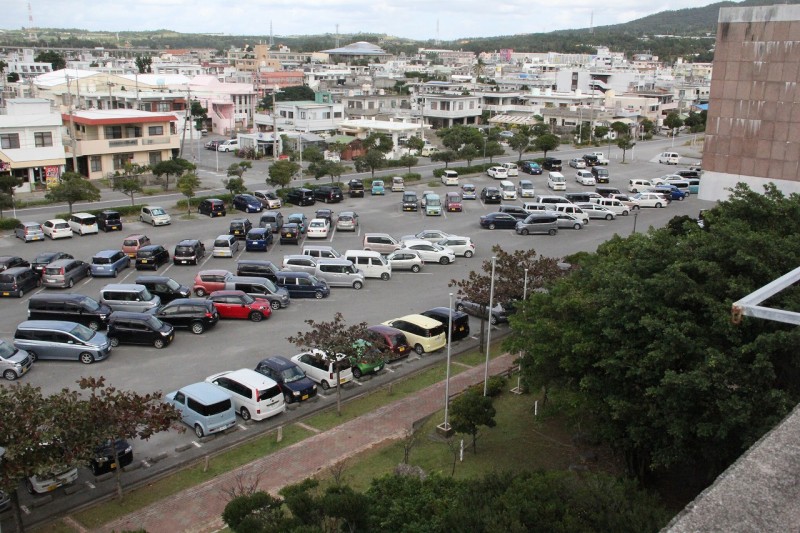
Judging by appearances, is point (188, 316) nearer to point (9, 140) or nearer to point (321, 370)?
point (321, 370)

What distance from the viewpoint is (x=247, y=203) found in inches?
1594

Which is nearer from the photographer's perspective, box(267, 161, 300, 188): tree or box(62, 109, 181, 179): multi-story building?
box(267, 161, 300, 188): tree

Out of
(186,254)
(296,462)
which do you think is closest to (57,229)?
(186,254)

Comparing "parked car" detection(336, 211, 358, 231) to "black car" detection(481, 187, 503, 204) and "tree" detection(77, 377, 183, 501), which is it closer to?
"black car" detection(481, 187, 503, 204)

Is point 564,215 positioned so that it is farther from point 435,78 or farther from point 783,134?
point 435,78

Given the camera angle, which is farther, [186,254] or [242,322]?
[186,254]

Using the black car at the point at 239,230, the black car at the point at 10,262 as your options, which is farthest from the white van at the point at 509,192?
the black car at the point at 10,262

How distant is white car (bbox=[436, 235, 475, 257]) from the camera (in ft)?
104

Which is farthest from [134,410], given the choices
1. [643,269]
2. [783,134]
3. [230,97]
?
[230,97]

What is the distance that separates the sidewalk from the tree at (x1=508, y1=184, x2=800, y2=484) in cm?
373

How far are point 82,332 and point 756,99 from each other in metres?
33.4

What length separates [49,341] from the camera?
20031 millimetres

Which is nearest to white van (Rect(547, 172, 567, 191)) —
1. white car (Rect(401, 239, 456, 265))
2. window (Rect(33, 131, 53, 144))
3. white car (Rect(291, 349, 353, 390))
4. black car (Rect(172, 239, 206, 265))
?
white car (Rect(401, 239, 456, 265))

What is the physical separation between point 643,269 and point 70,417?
36.7ft
